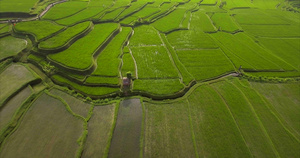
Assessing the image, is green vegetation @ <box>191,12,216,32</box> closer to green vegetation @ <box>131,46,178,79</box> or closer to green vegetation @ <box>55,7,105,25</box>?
green vegetation @ <box>131,46,178,79</box>

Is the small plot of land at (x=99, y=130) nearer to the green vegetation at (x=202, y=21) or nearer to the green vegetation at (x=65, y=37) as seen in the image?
the green vegetation at (x=65, y=37)

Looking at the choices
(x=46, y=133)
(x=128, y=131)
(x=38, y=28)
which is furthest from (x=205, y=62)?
(x=38, y=28)

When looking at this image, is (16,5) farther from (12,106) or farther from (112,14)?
(12,106)

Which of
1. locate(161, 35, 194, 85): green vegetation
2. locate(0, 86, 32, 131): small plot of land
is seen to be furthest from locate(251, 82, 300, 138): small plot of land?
locate(0, 86, 32, 131): small plot of land

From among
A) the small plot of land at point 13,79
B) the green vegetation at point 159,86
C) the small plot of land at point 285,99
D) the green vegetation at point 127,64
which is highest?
the small plot of land at point 13,79

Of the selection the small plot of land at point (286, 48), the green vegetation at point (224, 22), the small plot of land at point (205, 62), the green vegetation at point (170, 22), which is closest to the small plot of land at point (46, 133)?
the small plot of land at point (205, 62)
